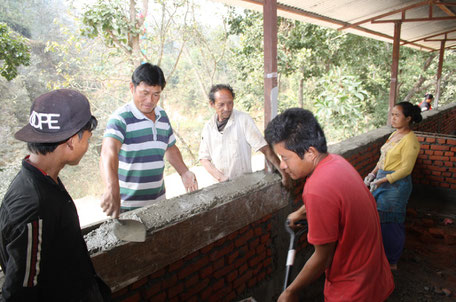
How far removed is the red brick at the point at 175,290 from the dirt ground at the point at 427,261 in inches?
89.6

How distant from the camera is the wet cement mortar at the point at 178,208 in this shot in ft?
4.79

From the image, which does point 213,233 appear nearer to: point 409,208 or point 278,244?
point 278,244

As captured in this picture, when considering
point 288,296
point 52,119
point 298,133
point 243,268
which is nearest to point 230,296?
point 243,268

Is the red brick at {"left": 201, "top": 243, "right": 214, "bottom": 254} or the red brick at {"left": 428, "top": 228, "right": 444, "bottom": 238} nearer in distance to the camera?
the red brick at {"left": 201, "top": 243, "right": 214, "bottom": 254}

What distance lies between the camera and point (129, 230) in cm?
150

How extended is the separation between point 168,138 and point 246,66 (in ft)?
22.5

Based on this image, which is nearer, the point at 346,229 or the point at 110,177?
the point at 346,229

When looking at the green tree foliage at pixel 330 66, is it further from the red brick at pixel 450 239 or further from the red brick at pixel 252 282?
the red brick at pixel 252 282

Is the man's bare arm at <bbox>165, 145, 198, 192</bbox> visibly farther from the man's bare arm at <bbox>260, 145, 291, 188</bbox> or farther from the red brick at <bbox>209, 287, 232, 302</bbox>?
the red brick at <bbox>209, 287, 232, 302</bbox>

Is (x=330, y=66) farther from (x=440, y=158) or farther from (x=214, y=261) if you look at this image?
(x=214, y=261)

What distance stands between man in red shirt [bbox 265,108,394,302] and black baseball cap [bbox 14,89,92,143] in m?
0.83

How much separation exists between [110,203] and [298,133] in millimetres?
983

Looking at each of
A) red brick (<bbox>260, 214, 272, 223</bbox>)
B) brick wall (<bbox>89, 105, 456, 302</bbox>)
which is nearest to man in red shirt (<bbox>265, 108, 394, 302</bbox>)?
brick wall (<bbox>89, 105, 456, 302</bbox>)

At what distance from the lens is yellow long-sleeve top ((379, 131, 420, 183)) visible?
9.22 feet
